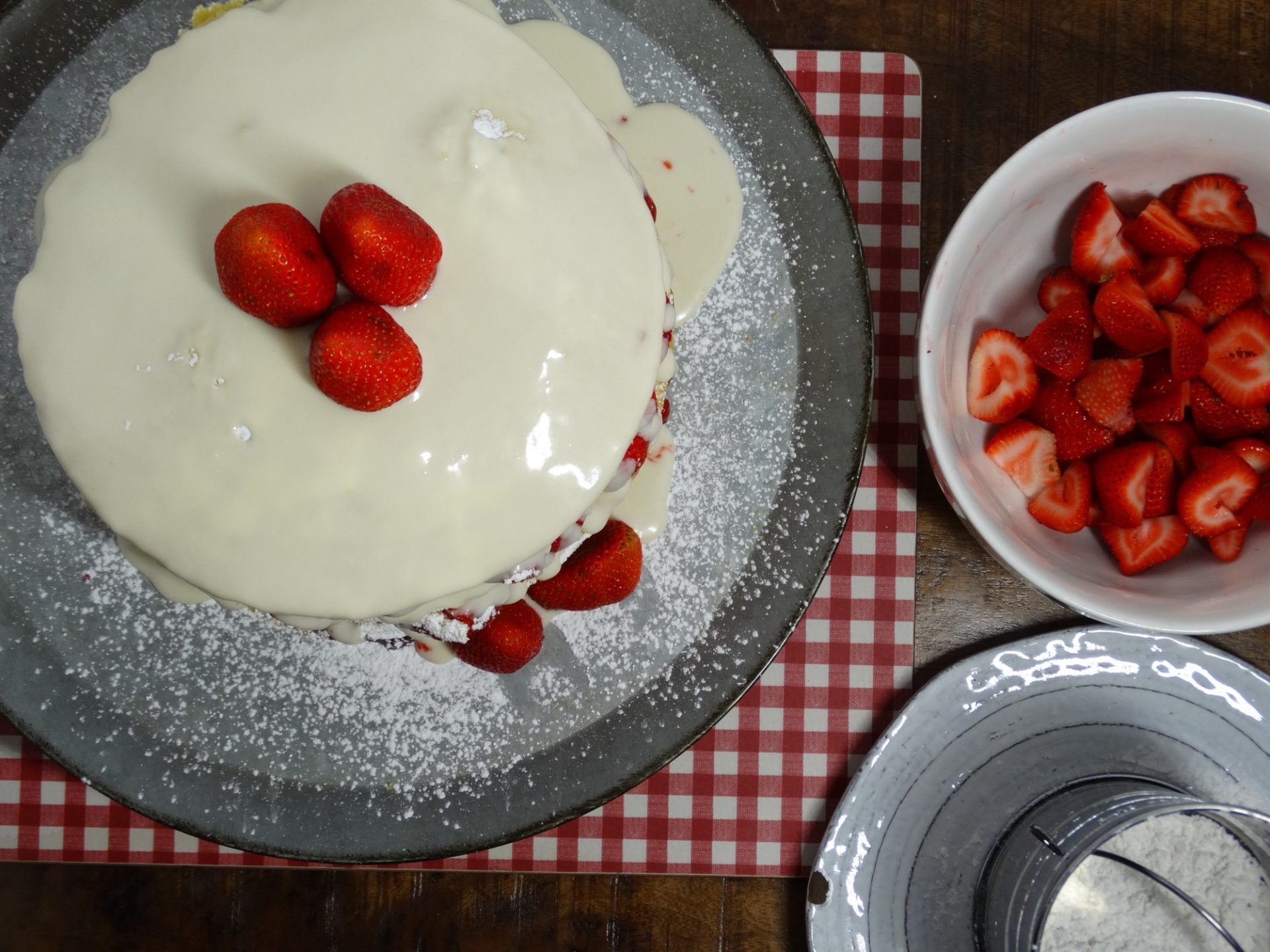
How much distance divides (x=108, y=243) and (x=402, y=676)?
59 centimetres

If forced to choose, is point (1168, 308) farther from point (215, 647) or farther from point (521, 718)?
point (215, 647)

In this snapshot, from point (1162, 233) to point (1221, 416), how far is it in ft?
0.74

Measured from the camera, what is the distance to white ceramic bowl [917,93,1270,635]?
3.53 feet

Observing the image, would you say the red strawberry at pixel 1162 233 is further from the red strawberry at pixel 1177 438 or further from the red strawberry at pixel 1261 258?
the red strawberry at pixel 1177 438

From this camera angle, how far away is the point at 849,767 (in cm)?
129

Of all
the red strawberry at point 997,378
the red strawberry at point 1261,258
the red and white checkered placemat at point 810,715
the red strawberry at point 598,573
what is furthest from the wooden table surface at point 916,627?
the red strawberry at point 598,573

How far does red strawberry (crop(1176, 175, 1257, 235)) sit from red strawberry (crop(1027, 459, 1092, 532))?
312mm

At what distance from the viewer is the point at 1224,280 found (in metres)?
1.16

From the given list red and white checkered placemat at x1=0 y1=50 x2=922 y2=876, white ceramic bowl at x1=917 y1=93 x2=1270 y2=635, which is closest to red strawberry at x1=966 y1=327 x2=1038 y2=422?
white ceramic bowl at x1=917 y1=93 x2=1270 y2=635

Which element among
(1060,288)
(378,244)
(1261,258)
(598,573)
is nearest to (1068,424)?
(1060,288)

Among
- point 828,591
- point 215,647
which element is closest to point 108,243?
point 215,647

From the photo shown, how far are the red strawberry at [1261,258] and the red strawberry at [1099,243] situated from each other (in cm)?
12

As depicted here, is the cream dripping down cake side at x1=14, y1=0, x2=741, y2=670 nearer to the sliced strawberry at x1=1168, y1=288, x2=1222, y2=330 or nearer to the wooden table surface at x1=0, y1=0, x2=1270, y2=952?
the wooden table surface at x1=0, y1=0, x2=1270, y2=952

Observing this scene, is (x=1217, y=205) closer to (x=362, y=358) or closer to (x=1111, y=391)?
(x=1111, y=391)
